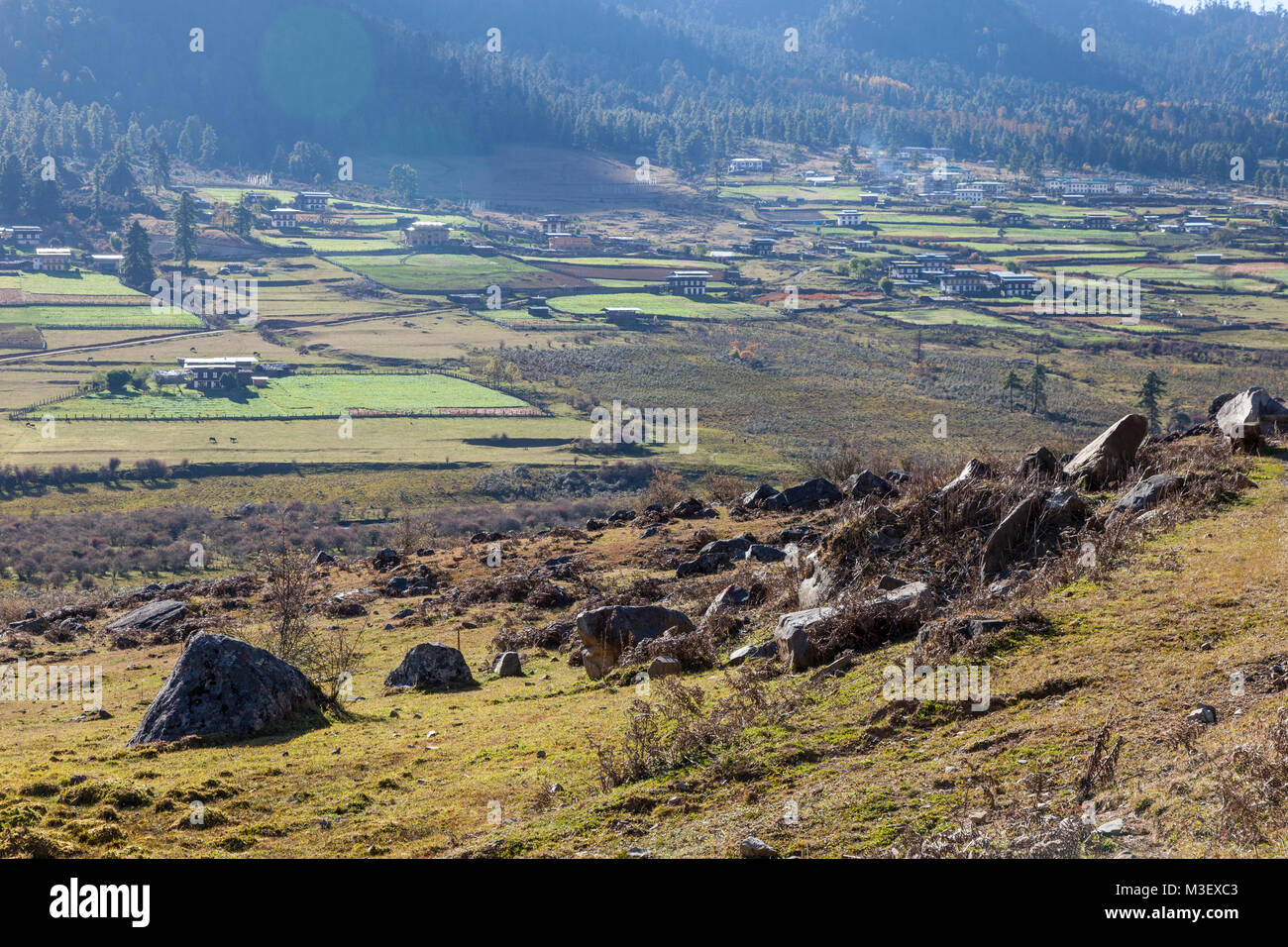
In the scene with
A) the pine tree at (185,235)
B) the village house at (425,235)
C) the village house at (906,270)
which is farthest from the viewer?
the village house at (425,235)

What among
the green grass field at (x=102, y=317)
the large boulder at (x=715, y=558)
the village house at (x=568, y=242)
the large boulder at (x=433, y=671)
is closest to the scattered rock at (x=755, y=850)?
the large boulder at (x=433, y=671)

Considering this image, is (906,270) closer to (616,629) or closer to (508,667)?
(508,667)

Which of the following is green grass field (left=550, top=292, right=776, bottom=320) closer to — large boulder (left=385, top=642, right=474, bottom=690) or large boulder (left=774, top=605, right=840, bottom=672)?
large boulder (left=385, top=642, right=474, bottom=690)

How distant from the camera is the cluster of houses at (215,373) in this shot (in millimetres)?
78812

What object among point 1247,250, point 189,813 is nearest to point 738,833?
point 189,813

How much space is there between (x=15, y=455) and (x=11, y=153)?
367 ft

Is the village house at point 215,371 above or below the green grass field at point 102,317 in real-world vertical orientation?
below

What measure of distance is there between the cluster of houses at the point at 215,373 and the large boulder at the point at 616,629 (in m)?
69.8

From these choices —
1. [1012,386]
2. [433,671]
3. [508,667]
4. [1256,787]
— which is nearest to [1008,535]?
[1256,787]

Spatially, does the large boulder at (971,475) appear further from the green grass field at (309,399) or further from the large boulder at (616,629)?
the green grass field at (309,399)

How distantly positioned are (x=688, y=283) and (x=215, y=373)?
58459 mm
